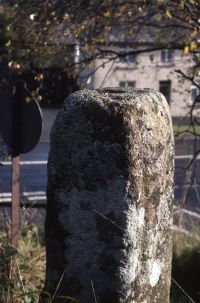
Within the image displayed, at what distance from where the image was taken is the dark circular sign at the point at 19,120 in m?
6.55

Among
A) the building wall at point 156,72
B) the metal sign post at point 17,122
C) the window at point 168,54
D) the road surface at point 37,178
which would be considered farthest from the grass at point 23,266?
the window at point 168,54

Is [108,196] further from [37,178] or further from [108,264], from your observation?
[37,178]

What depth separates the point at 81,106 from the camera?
2736 mm

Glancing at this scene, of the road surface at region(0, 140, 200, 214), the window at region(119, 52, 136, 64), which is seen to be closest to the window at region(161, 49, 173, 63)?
the window at region(119, 52, 136, 64)

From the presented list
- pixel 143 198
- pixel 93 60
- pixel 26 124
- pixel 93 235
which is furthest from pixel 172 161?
pixel 93 60

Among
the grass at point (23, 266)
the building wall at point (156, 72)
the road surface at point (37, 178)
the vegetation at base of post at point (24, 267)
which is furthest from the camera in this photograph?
the road surface at point (37, 178)

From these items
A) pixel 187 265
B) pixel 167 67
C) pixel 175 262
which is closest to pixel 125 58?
pixel 175 262

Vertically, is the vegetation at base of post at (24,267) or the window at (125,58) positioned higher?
the window at (125,58)

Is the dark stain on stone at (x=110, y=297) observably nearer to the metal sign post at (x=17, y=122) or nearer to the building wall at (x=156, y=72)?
the metal sign post at (x=17, y=122)

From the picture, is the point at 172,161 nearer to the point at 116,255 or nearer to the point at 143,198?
the point at 143,198

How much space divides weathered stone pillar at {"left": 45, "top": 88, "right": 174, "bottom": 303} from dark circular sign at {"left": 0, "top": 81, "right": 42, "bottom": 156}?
3.70 m

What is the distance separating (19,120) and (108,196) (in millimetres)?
4020

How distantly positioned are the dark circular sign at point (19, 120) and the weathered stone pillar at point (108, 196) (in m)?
3.70

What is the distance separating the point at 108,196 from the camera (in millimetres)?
2721
